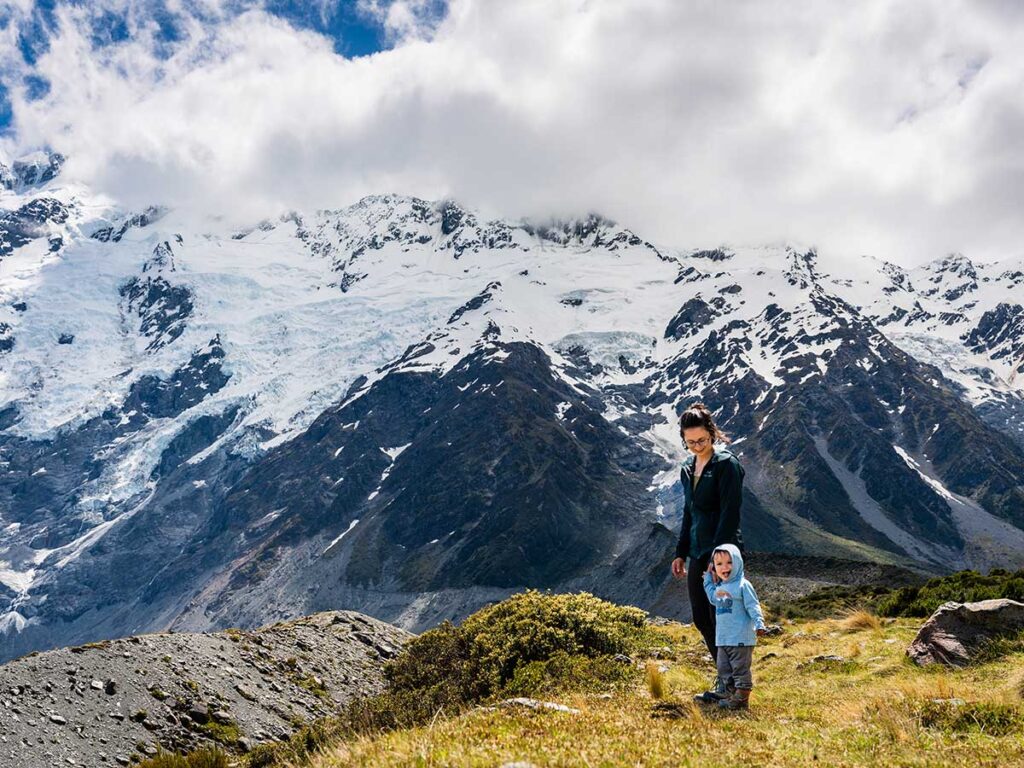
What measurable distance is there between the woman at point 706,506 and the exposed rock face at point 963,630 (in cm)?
509

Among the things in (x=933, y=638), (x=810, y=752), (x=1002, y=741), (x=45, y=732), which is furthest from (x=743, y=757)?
(x=45, y=732)

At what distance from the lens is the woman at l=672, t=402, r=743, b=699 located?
12.4 meters

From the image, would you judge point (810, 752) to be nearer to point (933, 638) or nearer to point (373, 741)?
point (373, 741)

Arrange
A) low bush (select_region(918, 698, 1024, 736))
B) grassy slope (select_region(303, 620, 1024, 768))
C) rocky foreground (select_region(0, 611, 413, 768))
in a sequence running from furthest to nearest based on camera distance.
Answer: rocky foreground (select_region(0, 611, 413, 768)) < low bush (select_region(918, 698, 1024, 736)) < grassy slope (select_region(303, 620, 1024, 768))

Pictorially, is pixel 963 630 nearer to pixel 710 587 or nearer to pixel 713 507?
pixel 710 587

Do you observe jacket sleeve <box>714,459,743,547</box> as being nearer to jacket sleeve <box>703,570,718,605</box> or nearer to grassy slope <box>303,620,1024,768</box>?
jacket sleeve <box>703,570,718,605</box>

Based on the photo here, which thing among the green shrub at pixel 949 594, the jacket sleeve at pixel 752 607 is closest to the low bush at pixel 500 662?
the jacket sleeve at pixel 752 607

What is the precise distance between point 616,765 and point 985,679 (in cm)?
862

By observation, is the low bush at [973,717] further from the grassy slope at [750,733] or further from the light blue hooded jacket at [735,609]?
the light blue hooded jacket at [735,609]

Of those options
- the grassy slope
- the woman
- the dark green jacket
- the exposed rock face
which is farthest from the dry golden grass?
the exposed rock face

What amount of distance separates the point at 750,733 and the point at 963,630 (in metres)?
7.94

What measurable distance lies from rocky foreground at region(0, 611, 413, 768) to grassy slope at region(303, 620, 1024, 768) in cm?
994

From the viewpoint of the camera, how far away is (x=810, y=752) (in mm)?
9086

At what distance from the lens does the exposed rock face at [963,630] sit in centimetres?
1532
